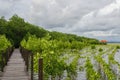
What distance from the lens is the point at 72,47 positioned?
6912 cm

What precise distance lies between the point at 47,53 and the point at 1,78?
173 inches

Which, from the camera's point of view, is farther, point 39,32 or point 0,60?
point 39,32

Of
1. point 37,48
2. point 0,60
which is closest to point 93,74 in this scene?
point 0,60

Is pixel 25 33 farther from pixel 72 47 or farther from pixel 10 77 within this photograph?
pixel 10 77

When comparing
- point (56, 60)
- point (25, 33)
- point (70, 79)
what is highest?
point (25, 33)

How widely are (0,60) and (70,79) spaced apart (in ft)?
21.0

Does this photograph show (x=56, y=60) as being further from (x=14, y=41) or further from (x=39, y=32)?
(x=39, y=32)

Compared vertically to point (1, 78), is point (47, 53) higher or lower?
higher

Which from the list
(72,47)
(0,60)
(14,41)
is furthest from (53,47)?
(14,41)

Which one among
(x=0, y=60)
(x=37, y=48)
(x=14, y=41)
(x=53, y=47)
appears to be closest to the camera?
(x=53, y=47)

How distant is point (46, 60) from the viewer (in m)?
14.2

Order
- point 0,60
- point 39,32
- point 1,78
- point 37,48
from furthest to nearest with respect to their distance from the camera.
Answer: point 39,32 < point 37,48 < point 0,60 < point 1,78

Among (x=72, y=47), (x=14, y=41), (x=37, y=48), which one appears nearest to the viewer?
(x=37, y=48)

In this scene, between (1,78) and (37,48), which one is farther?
(37,48)
